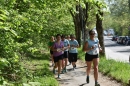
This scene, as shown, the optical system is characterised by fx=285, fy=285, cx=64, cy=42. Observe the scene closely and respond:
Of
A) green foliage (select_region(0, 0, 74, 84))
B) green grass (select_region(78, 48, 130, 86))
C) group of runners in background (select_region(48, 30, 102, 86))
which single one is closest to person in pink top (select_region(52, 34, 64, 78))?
group of runners in background (select_region(48, 30, 102, 86))

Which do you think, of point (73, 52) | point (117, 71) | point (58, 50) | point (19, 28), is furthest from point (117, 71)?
point (19, 28)

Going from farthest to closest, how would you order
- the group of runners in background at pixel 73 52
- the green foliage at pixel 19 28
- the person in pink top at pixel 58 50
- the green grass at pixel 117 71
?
1. the person in pink top at pixel 58 50
2. the green grass at pixel 117 71
3. the group of runners in background at pixel 73 52
4. the green foliage at pixel 19 28

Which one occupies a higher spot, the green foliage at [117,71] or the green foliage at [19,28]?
the green foliage at [19,28]

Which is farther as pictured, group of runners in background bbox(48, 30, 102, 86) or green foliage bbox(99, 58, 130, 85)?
green foliage bbox(99, 58, 130, 85)

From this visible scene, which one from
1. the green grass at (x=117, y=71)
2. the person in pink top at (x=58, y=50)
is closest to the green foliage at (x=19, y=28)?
the person in pink top at (x=58, y=50)

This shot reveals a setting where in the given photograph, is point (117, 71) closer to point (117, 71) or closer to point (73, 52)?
point (117, 71)

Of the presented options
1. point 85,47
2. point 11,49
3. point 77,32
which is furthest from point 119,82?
point 77,32

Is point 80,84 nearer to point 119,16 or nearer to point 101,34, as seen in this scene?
point 101,34

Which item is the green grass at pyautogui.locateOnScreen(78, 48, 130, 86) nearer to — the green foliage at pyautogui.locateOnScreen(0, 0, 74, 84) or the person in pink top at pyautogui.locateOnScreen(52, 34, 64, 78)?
the person in pink top at pyautogui.locateOnScreen(52, 34, 64, 78)

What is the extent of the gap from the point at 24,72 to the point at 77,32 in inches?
814

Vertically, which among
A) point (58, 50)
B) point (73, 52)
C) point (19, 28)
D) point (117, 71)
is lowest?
point (117, 71)

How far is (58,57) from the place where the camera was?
11.7 metres

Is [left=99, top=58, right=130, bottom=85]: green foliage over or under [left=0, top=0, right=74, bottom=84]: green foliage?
under

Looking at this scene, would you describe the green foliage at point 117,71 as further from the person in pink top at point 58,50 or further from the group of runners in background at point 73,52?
the person in pink top at point 58,50
